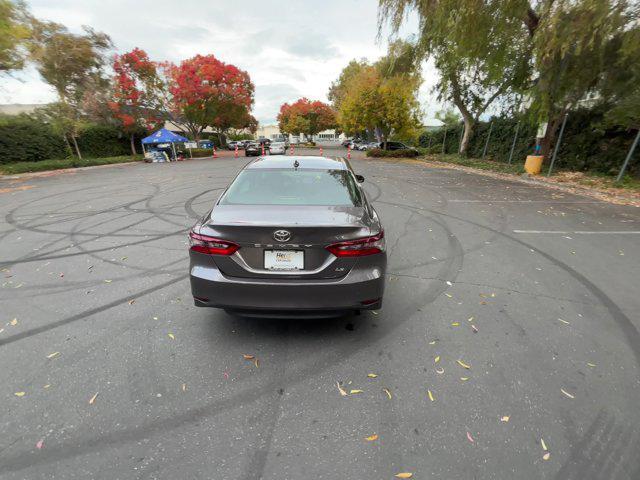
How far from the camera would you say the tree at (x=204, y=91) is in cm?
3062

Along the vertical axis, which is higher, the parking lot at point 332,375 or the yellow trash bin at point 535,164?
the yellow trash bin at point 535,164

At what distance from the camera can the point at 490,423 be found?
2.20 m

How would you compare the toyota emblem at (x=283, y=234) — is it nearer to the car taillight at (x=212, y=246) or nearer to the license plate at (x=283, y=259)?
the license plate at (x=283, y=259)

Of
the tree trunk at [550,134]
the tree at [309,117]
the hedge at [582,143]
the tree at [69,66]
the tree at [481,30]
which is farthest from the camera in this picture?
the tree at [309,117]

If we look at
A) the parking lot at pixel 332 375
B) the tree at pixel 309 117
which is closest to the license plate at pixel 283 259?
the parking lot at pixel 332 375

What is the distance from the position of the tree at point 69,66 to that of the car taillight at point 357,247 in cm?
2702

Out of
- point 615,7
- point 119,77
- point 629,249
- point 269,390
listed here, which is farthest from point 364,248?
point 119,77

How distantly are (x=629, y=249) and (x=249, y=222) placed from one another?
21.7ft

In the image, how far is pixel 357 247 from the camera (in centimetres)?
267

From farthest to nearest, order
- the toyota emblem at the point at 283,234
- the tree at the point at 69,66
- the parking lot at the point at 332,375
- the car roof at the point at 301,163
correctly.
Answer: the tree at the point at 69,66
the car roof at the point at 301,163
the toyota emblem at the point at 283,234
the parking lot at the point at 332,375

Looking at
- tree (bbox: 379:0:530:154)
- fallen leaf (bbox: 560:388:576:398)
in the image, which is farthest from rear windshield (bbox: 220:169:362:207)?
tree (bbox: 379:0:530:154)

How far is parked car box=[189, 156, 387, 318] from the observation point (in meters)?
2.61

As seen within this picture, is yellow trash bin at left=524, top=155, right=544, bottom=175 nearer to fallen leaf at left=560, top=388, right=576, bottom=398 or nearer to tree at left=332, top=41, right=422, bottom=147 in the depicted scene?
tree at left=332, top=41, right=422, bottom=147

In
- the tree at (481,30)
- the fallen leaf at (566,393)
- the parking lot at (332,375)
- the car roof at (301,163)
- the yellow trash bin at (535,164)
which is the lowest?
the parking lot at (332,375)
